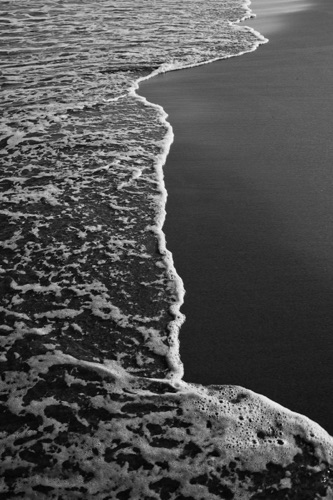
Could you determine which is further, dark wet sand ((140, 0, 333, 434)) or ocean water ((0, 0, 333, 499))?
dark wet sand ((140, 0, 333, 434))

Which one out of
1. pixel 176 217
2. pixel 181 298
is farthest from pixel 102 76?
pixel 181 298

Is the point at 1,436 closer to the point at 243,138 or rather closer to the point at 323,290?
the point at 323,290

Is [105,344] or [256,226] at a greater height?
[256,226]

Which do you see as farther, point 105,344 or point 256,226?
point 256,226

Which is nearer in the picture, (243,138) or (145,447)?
(145,447)

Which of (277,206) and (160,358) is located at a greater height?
(277,206)
